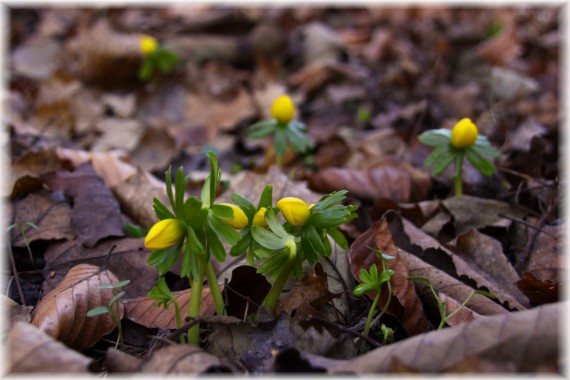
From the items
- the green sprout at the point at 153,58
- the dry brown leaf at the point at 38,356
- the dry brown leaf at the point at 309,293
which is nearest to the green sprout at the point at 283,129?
the dry brown leaf at the point at 309,293

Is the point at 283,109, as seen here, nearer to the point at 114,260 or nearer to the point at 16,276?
the point at 114,260

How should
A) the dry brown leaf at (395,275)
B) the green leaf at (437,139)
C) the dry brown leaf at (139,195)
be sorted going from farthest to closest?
the dry brown leaf at (139,195), the green leaf at (437,139), the dry brown leaf at (395,275)

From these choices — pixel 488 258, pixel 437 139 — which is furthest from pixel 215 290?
pixel 437 139

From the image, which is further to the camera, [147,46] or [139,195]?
[147,46]

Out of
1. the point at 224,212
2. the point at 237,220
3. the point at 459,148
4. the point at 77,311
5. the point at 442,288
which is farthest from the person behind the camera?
the point at 459,148

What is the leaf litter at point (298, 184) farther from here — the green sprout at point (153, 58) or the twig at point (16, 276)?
the green sprout at point (153, 58)

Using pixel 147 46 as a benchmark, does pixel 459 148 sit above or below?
below

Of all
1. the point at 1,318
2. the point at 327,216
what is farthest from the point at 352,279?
the point at 1,318

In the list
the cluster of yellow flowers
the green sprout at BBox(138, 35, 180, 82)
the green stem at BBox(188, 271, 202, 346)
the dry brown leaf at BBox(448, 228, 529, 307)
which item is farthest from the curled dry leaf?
the green sprout at BBox(138, 35, 180, 82)
